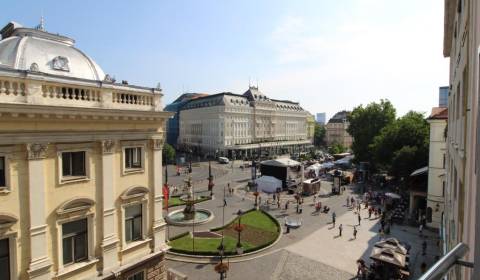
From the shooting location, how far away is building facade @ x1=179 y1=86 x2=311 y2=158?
88.6 m

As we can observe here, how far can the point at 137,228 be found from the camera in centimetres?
1337

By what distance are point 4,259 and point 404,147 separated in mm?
43551

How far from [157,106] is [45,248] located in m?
7.04

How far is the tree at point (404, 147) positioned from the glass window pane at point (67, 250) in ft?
133

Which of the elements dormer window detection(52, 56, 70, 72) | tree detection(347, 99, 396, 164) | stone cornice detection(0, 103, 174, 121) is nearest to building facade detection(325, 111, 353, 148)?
tree detection(347, 99, 396, 164)

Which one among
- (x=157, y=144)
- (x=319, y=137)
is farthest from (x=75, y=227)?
(x=319, y=137)

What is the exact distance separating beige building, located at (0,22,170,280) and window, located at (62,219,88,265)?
0.04m

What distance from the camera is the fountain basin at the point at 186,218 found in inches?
1188

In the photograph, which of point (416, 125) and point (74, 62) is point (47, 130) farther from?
point (416, 125)

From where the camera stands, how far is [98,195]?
38.4 feet

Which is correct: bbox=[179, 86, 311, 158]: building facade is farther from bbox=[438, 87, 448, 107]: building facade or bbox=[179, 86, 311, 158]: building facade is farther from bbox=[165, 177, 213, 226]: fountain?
bbox=[165, 177, 213, 226]: fountain

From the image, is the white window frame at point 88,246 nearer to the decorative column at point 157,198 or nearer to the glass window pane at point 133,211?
the glass window pane at point 133,211

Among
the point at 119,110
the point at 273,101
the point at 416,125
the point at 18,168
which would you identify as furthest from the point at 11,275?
the point at 273,101

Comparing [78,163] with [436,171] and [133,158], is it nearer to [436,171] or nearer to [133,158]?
[133,158]
